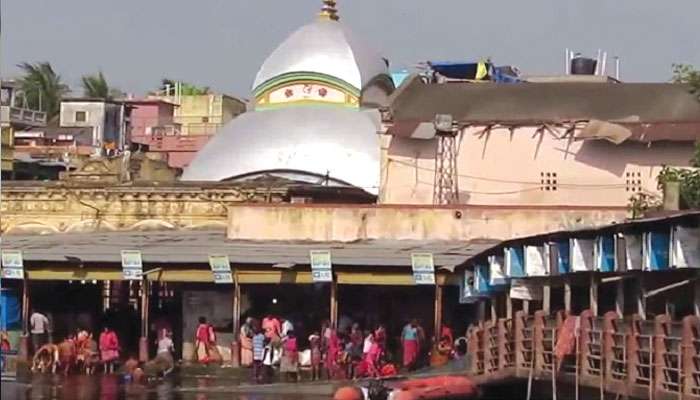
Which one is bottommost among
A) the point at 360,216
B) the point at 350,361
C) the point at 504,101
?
the point at 350,361

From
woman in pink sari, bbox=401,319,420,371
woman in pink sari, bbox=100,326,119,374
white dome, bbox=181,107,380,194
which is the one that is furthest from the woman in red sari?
white dome, bbox=181,107,380,194

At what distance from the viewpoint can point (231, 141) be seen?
4634 cm

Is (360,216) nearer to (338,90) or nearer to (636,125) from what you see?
(636,125)

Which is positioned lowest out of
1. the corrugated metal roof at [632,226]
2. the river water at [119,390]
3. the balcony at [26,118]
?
the river water at [119,390]

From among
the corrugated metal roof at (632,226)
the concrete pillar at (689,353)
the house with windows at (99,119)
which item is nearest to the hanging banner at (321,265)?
the corrugated metal roof at (632,226)

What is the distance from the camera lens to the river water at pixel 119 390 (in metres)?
26.6

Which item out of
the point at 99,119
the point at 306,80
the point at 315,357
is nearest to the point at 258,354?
the point at 315,357

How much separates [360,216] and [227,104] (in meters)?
34.3

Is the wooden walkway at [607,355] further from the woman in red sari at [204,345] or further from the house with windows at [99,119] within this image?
the house with windows at [99,119]

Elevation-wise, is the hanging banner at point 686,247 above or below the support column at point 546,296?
above

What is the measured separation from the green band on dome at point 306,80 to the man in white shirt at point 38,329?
16.0m

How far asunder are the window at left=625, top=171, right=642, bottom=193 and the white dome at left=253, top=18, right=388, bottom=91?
12.8 metres

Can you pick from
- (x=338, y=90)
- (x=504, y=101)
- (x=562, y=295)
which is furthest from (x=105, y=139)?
(x=562, y=295)

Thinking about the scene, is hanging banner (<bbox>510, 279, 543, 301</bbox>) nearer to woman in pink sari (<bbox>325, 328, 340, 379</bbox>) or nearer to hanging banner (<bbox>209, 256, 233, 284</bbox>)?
woman in pink sari (<bbox>325, 328, 340, 379</bbox>)
